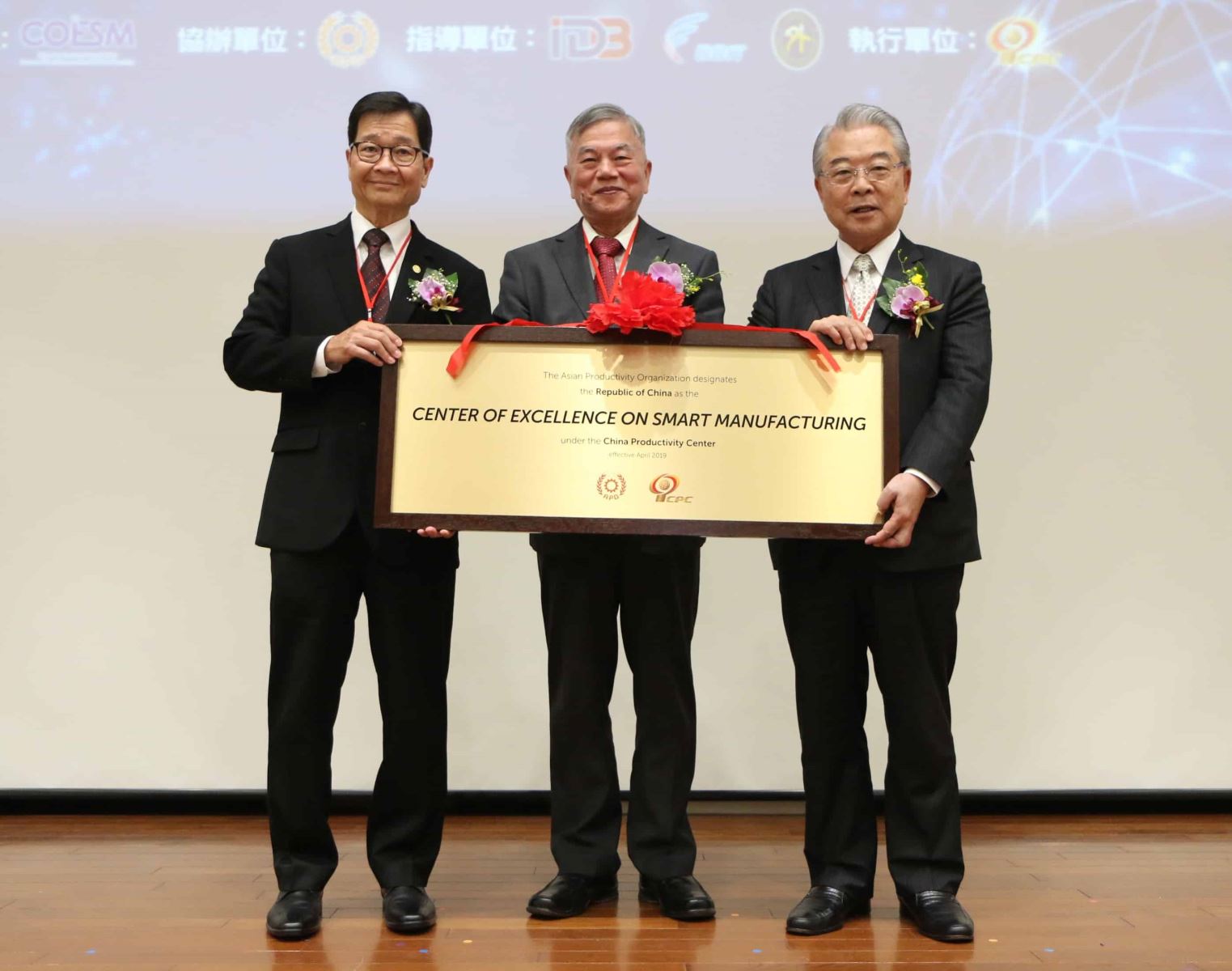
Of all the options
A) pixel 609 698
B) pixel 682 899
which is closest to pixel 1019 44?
pixel 609 698

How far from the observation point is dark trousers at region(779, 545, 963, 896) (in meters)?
2.38

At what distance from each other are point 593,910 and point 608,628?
22.6 inches

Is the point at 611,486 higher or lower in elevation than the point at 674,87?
lower

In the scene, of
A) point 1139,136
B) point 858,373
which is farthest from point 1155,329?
point 858,373

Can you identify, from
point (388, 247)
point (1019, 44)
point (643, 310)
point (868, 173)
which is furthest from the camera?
point (1019, 44)

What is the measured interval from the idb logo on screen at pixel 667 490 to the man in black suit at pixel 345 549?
1.34 ft

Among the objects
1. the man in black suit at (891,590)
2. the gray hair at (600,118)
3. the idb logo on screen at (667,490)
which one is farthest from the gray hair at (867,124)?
the idb logo on screen at (667,490)

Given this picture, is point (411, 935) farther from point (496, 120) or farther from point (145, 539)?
point (496, 120)

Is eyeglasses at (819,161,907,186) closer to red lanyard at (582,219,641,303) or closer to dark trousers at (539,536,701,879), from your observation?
red lanyard at (582,219,641,303)

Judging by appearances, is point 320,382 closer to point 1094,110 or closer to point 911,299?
point 911,299

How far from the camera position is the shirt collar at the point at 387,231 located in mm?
2480

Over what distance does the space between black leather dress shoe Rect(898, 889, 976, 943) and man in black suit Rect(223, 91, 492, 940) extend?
3.09 feet

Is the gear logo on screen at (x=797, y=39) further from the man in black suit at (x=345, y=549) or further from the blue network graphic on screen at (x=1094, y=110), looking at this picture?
the man in black suit at (x=345, y=549)

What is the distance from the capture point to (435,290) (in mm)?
2398
